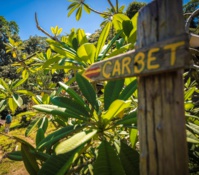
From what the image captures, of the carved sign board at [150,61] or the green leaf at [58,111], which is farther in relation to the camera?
the green leaf at [58,111]

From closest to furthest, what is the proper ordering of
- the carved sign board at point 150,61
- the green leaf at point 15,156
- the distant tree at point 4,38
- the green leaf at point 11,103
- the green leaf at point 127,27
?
1. the carved sign board at point 150,61
2. the green leaf at point 15,156
3. the green leaf at point 127,27
4. the green leaf at point 11,103
5. the distant tree at point 4,38

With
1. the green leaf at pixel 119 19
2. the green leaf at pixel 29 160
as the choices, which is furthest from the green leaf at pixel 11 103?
the green leaf at pixel 119 19

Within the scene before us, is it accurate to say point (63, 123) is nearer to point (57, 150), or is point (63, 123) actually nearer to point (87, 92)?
point (87, 92)

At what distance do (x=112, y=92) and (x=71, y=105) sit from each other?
0.26 meters

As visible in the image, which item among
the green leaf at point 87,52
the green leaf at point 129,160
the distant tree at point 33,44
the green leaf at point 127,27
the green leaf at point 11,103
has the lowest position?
the green leaf at point 129,160

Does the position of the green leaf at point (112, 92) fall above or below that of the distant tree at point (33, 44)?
below

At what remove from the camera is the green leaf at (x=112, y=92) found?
1.07m

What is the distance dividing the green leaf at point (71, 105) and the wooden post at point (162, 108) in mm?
414

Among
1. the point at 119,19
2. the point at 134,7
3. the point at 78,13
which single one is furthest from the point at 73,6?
the point at 134,7

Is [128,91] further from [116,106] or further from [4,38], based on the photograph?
[4,38]

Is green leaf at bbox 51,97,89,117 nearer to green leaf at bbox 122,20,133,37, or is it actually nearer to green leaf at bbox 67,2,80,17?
green leaf at bbox 122,20,133,37

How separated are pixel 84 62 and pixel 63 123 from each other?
0.71 m

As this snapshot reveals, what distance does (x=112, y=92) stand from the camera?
108 cm

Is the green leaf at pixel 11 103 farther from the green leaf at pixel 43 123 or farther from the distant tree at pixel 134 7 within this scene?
the distant tree at pixel 134 7
